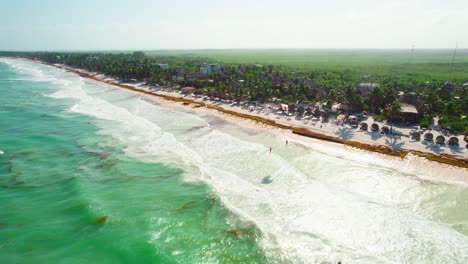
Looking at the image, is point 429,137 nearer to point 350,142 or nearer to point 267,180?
point 350,142

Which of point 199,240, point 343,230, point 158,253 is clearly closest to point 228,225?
point 199,240

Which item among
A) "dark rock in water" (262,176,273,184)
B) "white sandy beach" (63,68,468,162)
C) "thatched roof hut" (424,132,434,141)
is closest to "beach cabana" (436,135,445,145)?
"white sandy beach" (63,68,468,162)

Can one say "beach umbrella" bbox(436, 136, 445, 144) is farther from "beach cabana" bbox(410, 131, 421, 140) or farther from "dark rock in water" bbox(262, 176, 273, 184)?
"dark rock in water" bbox(262, 176, 273, 184)

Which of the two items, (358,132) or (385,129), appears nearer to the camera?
(385,129)

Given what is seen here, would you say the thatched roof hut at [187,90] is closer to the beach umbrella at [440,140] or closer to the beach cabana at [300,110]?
the beach cabana at [300,110]

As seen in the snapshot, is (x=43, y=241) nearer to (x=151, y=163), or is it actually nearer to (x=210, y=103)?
(x=151, y=163)

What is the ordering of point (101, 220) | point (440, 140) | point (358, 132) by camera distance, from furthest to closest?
point (358, 132) → point (440, 140) → point (101, 220)

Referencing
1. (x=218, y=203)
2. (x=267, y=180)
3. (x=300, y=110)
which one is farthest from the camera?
(x=300, y=110)

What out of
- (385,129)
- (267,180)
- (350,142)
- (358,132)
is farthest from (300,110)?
(267,180)

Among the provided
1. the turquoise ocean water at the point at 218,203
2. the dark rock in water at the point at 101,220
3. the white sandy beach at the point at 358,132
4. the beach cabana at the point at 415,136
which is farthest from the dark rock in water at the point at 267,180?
the beach cabana at the point at 415,136
